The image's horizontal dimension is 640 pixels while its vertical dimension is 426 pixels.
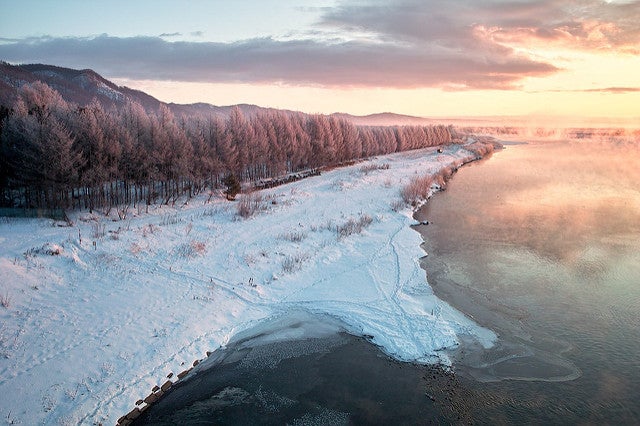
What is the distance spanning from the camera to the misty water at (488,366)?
11.2 m

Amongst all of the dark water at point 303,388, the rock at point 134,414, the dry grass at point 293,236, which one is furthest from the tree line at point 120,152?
the rock at point 134,414

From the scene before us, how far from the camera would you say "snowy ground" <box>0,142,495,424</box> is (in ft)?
38.5

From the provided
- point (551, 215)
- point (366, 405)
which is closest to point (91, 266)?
point (366, 405)

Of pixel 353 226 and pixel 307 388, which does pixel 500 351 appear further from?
pixel 353 226

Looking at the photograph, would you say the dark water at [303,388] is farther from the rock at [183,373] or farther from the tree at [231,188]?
the tree at [231,188]

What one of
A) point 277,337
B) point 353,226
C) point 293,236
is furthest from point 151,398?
point 353,226

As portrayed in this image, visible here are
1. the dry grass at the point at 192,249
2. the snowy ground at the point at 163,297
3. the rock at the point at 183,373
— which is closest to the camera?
the snowy ground at the point at 163,297

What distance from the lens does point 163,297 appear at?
1686 cm

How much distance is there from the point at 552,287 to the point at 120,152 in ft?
97.2

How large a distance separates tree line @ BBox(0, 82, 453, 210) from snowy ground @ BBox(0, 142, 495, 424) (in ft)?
12.5

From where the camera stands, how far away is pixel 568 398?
11727 millimetres

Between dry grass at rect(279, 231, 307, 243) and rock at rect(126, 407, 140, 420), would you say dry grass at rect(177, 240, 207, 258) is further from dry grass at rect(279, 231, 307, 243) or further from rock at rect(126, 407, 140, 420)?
rock at rect(126, 407, 140, 420)

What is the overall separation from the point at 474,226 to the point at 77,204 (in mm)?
29804

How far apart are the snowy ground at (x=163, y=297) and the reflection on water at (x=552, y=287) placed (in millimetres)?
1517
